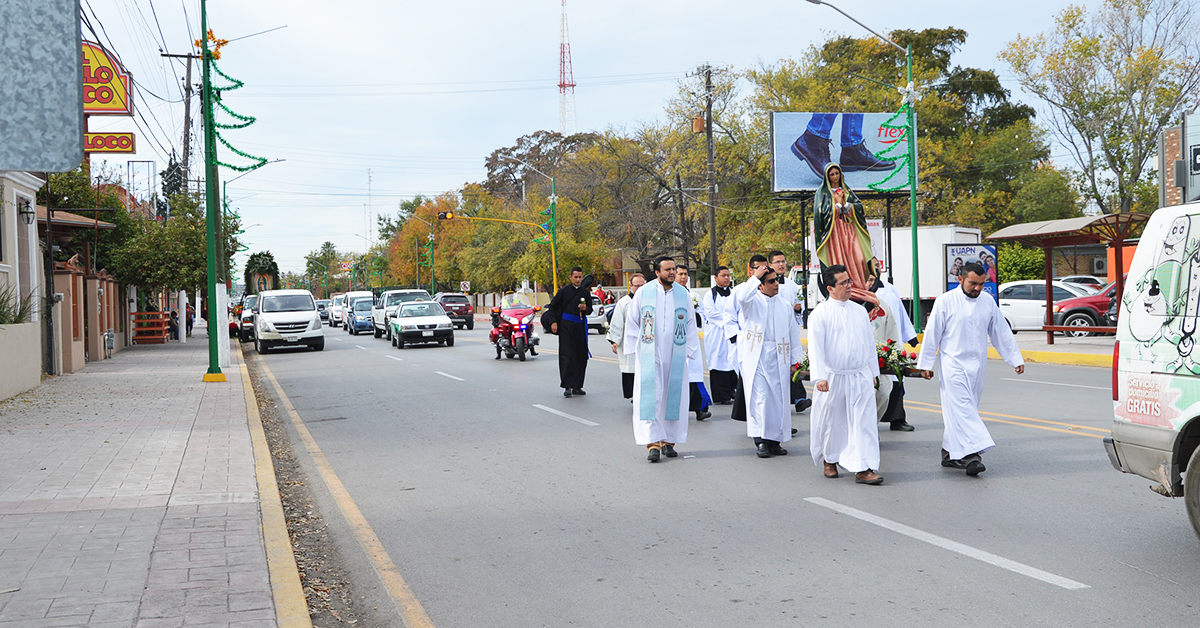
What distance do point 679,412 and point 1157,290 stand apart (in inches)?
172

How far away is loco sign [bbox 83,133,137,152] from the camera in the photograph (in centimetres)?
2153

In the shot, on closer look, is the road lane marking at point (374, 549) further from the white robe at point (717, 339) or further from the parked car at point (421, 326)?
the parked car at point (421, 326)

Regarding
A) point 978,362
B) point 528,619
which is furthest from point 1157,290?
point 528,619

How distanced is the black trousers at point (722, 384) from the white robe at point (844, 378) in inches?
208

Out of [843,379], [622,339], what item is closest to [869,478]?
[843,379]

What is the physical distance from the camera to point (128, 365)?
21672 mm

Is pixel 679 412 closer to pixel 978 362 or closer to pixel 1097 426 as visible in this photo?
pixel 978 362

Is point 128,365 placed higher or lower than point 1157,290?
lower

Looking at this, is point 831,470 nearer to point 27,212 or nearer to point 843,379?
point 843,379

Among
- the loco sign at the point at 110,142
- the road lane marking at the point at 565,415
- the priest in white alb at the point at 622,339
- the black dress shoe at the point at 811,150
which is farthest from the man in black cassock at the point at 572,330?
the black dress shoe at the point at 811,150

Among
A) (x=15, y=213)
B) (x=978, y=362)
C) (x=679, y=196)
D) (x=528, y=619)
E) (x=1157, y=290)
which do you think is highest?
(x=679, y=196)

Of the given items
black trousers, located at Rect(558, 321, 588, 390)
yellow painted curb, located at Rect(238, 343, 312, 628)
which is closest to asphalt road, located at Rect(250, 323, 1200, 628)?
yellow painted curb, located at Rect(238, 343, 312, 628)

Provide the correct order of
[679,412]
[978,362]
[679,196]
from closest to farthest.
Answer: [978,362], [679,412], [679,196]

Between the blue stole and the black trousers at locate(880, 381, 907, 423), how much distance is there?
242 centimetres
